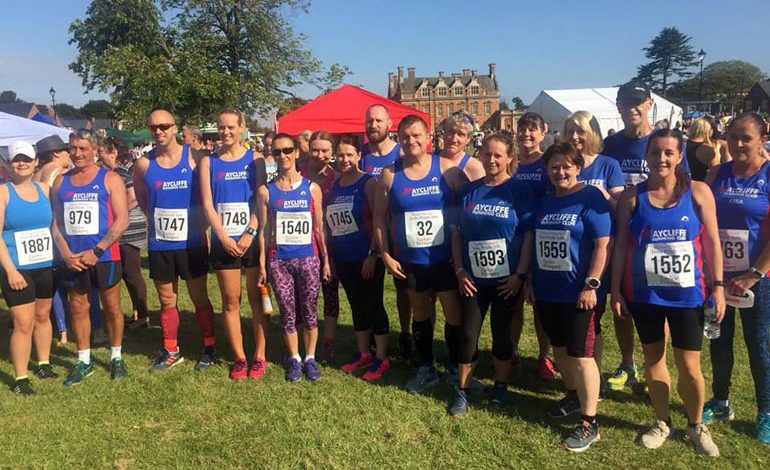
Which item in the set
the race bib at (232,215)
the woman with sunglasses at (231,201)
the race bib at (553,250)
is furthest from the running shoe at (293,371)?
the race bib at (553,250)

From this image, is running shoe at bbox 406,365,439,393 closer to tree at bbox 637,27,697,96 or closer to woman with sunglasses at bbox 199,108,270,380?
woman with sunglasses at bbox 199,108,270,380

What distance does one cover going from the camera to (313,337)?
4230 millimetres

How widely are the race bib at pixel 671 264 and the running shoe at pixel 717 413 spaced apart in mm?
1138

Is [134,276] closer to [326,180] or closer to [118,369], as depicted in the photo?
[118,369]

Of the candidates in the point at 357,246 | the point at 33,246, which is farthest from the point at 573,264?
the point at 33,246

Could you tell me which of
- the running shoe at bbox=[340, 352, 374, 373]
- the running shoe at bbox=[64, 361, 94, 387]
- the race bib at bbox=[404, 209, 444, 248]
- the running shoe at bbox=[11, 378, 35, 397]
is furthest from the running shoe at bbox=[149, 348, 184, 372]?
the race bib at bbox=[404, 209, 444, 248]

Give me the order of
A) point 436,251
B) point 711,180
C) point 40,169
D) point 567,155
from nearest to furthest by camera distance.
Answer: point 567,155 < point 711,180 < point 436,251 < point 40,169

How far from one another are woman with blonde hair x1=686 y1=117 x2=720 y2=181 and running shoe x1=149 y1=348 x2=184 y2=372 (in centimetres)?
574

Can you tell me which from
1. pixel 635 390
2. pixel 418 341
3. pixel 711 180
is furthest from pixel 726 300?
pixel 418 341

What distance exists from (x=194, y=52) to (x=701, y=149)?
20579 mm

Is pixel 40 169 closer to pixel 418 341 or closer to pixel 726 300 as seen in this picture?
pixel 418 341

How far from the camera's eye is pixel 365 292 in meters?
4.22

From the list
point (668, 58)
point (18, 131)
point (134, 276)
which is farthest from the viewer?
point (668, 58)

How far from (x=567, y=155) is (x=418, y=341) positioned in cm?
191
